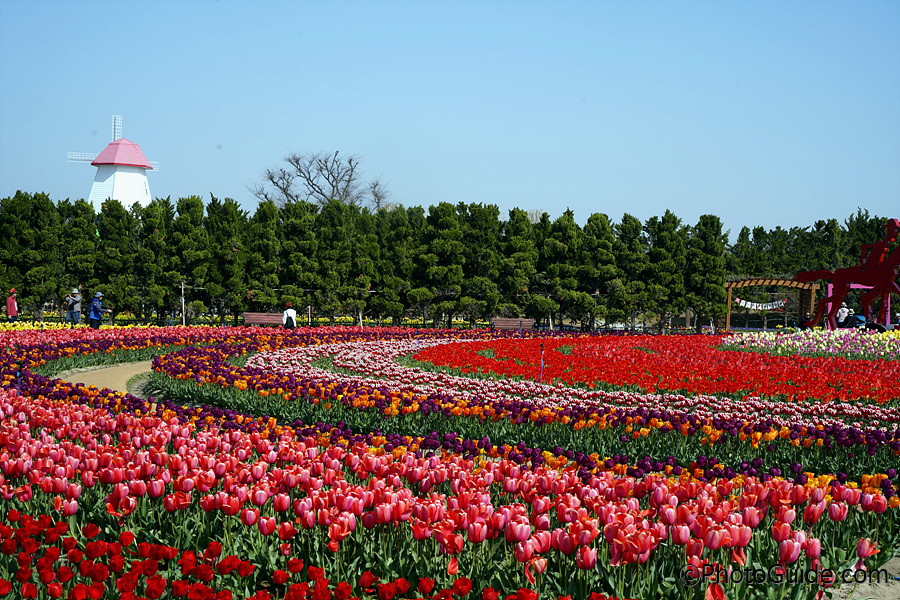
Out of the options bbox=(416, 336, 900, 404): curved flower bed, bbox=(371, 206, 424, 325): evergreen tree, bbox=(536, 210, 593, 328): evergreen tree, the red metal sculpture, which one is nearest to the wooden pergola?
bbox=(536, 210, 593, 328): evergreen tree

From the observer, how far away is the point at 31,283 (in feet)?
103

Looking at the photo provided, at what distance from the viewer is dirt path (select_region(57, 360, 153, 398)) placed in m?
13.3

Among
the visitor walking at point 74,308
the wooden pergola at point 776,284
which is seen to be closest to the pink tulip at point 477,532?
the visitor walking at point 74,308

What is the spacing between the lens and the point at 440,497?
429 centimetres

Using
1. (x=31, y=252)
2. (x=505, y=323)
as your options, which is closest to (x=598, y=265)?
(x=505, y=323)

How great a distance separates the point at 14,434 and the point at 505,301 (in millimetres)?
28258

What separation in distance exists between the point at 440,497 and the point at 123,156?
220ft

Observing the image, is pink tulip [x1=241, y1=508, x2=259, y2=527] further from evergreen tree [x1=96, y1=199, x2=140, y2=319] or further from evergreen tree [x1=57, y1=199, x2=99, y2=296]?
evergreen tree [x1=57, y1=199, x2=99, y2=296]

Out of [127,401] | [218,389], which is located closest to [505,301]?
[218,389]

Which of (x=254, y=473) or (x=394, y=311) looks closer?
(x=254, y=473)

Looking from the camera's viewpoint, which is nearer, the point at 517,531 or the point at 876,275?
the point at 517,531

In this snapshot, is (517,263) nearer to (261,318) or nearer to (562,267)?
(562,267)

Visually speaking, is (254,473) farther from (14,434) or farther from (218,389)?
(218,389)

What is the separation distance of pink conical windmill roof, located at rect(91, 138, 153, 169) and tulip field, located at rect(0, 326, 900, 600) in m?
58.9
